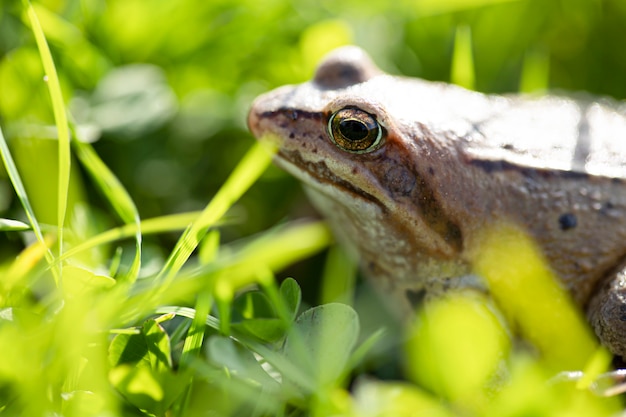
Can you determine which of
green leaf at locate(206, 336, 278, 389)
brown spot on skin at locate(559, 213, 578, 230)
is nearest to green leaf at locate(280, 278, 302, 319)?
green leaf at locate(206, 336, 278, 389)

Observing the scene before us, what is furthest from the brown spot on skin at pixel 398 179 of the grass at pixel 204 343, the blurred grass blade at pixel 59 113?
the blurred grass blade at pixel 59 113

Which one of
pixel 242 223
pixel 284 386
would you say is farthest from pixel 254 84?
pixel 284 386

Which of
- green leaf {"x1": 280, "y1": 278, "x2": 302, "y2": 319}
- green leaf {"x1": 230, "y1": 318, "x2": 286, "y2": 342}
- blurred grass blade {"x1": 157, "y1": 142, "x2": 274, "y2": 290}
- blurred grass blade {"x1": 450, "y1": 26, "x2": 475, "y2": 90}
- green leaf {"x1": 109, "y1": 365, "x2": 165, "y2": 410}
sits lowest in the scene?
green leaf {"x1": 109, "y1": 365, "x2": 165, "y2": 410}

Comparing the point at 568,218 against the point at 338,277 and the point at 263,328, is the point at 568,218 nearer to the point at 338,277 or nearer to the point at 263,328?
the point at 338,277

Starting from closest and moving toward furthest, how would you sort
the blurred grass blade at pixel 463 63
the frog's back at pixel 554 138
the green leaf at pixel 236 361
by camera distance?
the green leaf at pixel 236 361, the frog's back at pixel 554 138, the blurred grass blade at pixel 463 63

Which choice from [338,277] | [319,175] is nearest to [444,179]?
[319,175]

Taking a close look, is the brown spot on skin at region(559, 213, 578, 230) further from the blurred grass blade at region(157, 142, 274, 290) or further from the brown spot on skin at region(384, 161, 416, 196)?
the blurred grass blade at region(157, 142, 274, 290)

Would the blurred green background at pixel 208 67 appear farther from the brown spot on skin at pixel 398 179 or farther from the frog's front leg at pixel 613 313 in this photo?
the frog's front leg at pixel 613 313
